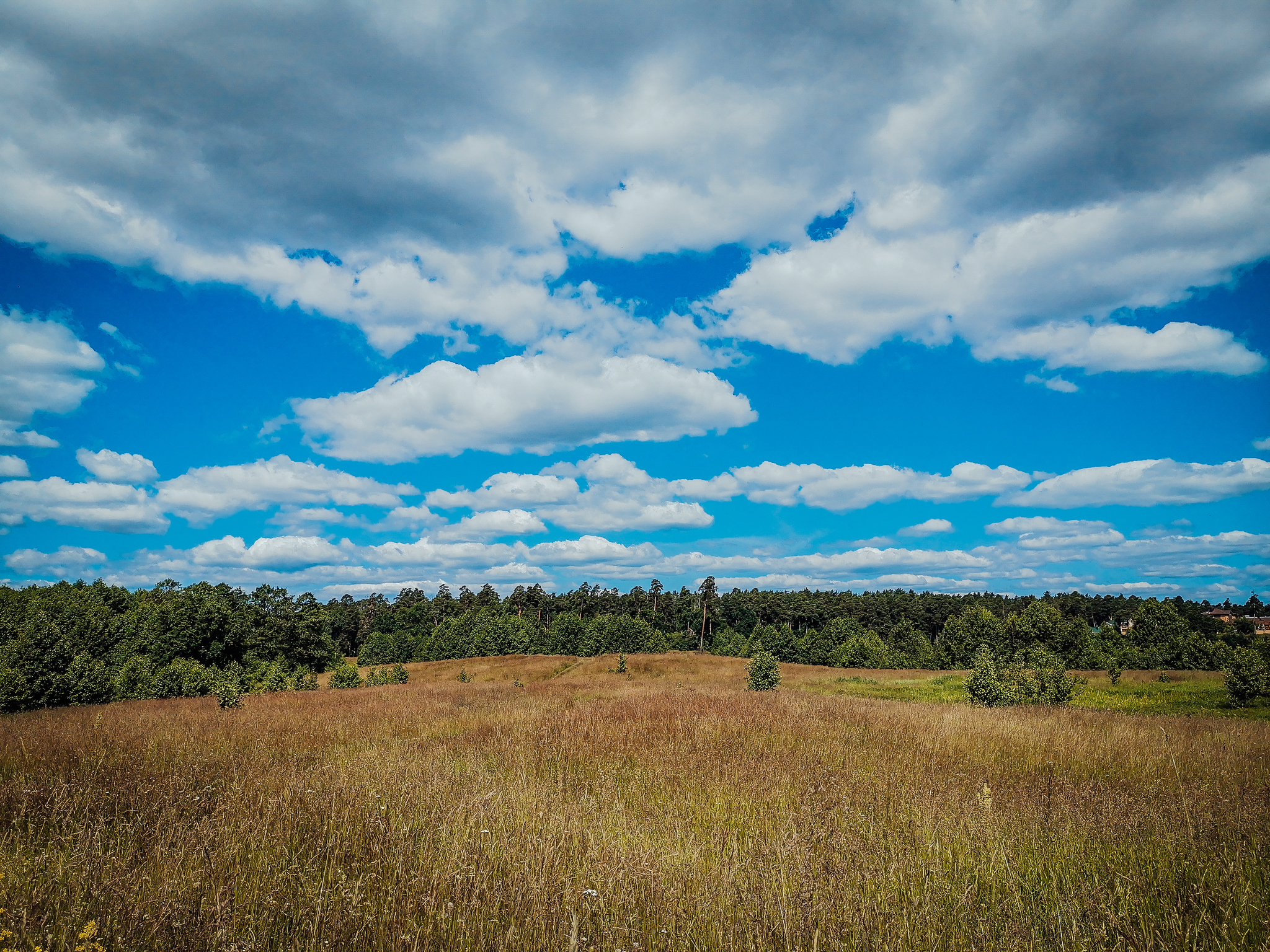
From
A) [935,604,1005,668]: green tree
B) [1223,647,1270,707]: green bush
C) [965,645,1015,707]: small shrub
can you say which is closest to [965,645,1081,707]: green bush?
[965,645,1015,707]: small shrub

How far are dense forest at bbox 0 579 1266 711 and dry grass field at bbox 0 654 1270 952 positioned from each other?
24313 mm

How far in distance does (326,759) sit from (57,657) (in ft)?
92.6

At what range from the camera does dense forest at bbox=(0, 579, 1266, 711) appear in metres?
29.6

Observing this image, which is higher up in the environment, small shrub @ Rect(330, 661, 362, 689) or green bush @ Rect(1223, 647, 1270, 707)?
green bush @ Rect(1223, 647, 1270, 707)

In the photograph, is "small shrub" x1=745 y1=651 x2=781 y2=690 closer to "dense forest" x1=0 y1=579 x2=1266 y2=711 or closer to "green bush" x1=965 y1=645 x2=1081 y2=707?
"green bush" x1=965 y1=645 x2=1081 y2=707

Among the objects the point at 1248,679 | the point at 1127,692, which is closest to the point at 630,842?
the point at 1248,679

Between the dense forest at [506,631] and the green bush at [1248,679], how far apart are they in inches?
285

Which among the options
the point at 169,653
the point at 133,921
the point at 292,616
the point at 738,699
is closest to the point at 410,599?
the point at 292,616

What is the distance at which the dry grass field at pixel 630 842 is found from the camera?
338 centimetres

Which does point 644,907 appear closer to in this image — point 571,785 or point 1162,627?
point 571,785

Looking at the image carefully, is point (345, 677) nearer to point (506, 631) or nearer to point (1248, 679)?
point (506, 631)

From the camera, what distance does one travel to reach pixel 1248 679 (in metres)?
24.6

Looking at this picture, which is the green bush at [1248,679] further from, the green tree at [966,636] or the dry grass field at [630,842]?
the green tree at [966,636]

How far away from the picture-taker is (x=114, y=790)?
5898mm
